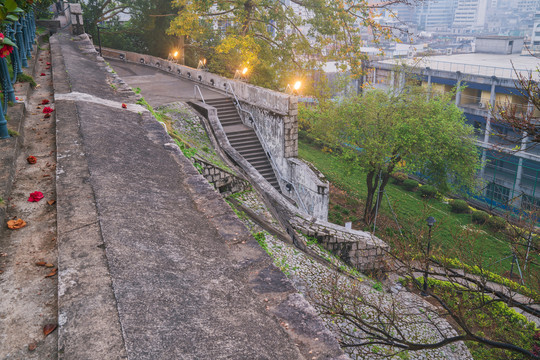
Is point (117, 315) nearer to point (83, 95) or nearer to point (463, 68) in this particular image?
point (83, 95)

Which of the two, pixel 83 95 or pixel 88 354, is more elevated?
pixel 83 95

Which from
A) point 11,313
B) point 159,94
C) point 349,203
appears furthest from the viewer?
point 349,203

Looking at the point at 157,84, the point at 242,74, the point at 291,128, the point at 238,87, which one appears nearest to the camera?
the point at 291,128

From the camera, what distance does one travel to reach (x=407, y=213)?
73.5 ft

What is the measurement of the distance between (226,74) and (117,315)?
25078mm

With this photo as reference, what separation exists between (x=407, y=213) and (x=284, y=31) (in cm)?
1213

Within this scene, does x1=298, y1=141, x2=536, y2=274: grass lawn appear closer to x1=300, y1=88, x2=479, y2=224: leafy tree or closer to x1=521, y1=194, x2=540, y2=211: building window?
x1=300, y1=88, x2=479, y2=224: leafy tree

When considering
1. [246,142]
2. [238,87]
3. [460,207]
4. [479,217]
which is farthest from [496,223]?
[238,87]

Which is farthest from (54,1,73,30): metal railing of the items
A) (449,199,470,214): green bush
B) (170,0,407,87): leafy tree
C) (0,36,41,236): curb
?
(449,199,470,214): green bush

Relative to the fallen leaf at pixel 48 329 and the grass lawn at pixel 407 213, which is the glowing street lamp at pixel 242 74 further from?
the fallen leaf at pixel 48 329

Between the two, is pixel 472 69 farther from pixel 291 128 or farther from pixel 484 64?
pixel 291 128

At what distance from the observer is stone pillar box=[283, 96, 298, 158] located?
16469 millimetres

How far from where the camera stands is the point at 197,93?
19562 millimetres

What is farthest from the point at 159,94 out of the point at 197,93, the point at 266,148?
the point at 266,148
